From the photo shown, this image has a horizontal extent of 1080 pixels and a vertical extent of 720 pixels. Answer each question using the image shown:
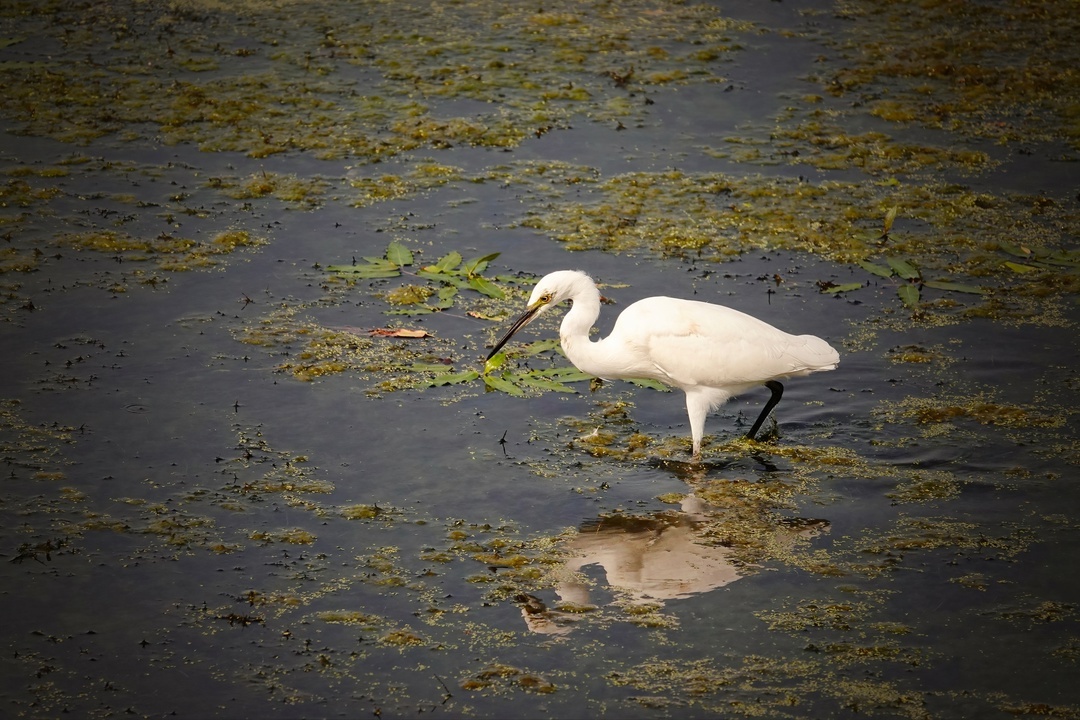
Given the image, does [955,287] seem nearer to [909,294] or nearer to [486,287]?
[909,294]

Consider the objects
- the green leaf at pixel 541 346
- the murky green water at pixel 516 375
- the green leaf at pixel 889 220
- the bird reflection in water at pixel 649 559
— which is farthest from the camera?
the green leaf at pixel 889 220

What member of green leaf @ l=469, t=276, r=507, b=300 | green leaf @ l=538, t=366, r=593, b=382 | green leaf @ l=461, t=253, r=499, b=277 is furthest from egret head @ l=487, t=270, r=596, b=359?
green leaf @ l=461, t=253, r=499, b=277

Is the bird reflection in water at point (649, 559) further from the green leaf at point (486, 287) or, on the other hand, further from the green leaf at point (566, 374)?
the green leaf at point (486, 287)

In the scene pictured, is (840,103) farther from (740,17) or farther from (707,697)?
(707,697)

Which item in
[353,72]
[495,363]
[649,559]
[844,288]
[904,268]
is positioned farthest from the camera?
[353,72]

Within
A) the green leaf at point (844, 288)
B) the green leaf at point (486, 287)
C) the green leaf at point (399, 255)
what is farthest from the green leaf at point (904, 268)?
the green leaf at point (399, 255)

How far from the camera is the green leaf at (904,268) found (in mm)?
7522

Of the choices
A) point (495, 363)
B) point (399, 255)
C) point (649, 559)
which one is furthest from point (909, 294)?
point (399, 255)

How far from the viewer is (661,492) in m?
5.63

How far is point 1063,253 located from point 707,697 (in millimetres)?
4802

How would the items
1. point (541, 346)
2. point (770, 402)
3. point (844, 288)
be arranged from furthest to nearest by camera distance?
point (844, 288) → point (541, 346) → point (770, 402)

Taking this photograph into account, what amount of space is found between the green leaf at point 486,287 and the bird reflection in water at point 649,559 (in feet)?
7.21

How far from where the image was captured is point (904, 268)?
7582 mm

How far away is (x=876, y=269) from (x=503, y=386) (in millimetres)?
2707
